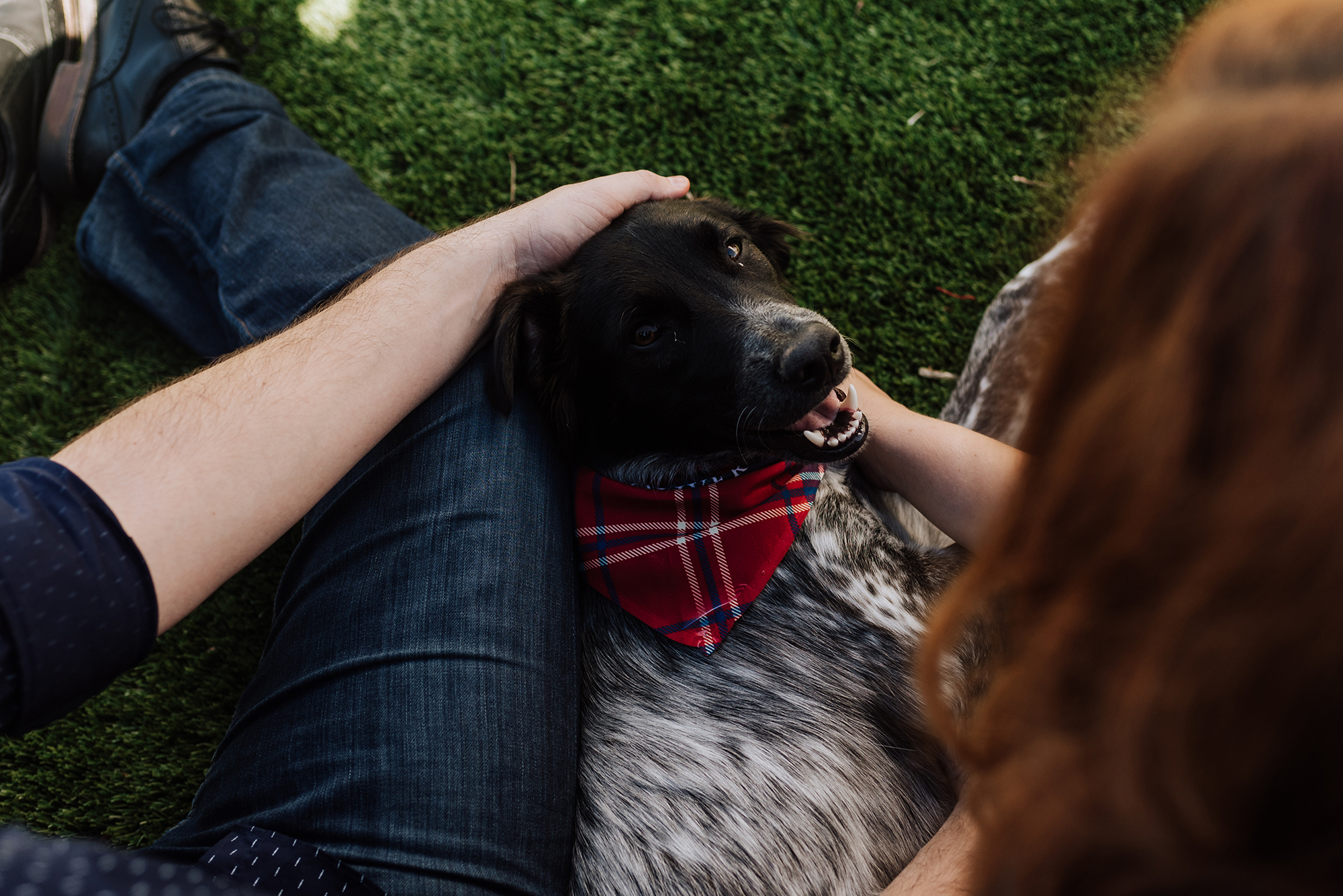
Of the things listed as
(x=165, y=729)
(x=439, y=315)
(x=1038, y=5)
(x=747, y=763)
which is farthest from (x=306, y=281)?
(x=1038, y=5)

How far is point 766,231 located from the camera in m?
2.54

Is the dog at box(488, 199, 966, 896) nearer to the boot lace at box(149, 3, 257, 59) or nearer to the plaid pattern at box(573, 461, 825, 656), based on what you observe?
the plaid pattern at box(573, 461, 825, 656)

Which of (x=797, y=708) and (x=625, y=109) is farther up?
(x=625, y=109)

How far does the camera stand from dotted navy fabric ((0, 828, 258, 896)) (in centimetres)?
91

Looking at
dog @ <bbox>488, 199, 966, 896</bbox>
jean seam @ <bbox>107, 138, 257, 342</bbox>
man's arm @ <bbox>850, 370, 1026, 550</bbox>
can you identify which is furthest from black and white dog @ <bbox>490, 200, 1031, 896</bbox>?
jean seam @ <bbox>107, 138, 257, 342</bbox>

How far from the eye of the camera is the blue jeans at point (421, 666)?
5.32 ft

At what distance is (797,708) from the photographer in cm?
185

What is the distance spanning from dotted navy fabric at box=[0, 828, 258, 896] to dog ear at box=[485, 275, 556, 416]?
3.90ft

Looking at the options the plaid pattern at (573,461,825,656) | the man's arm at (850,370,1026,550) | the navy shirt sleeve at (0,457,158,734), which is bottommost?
the plaid pattern at (573,461,825,656)

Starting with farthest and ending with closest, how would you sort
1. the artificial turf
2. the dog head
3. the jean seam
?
the artificial turf, the jean seam, the dog head

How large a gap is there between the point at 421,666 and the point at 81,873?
0.77 metres

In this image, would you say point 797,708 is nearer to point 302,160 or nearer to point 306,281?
point 306,281

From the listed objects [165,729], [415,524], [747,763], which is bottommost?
[165,729]

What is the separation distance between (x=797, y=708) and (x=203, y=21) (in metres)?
3.54
